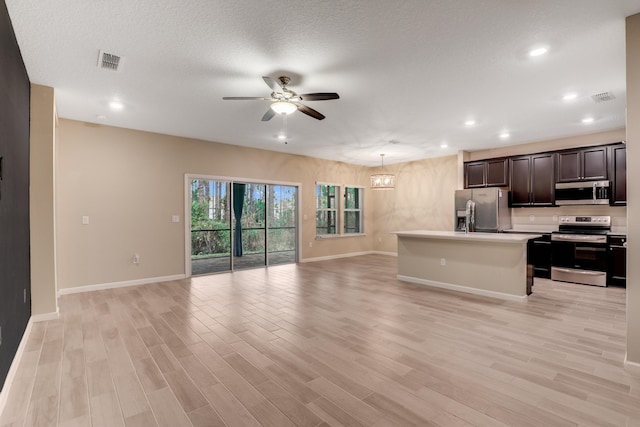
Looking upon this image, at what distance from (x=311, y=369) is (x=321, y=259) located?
5.90 meters

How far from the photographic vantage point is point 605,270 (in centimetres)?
525

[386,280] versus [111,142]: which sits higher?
[111,142]

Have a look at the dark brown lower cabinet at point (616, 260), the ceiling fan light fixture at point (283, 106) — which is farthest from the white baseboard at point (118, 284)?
the dark brown lower cabinet at point (616, 260)

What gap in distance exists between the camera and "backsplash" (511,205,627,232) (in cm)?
560

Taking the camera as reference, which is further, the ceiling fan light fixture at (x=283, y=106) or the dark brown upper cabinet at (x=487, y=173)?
the dark brown upper cabinet at (x=487, y=173)

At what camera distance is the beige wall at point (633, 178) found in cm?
240

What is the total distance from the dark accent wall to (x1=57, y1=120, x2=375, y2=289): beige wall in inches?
70.0

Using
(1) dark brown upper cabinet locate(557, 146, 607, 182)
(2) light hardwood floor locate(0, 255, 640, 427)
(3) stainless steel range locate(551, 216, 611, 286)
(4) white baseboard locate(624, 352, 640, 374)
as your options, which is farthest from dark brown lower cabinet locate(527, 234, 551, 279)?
(4) white baseboard locate(624, 352, 640, 374)

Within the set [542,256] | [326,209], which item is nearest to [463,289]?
[542,256]

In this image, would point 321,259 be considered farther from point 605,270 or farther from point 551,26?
point 551,26

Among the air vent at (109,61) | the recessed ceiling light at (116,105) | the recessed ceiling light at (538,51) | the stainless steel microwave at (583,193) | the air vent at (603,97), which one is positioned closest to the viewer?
the recessed ceiling light at (538,51)

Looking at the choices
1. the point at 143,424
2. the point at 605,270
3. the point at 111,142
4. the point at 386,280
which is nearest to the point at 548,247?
the point at 605,270

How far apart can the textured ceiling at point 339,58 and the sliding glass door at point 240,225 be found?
1.77 m

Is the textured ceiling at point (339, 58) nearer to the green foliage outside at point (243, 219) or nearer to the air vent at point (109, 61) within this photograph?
the air vent at point (109, 61)
